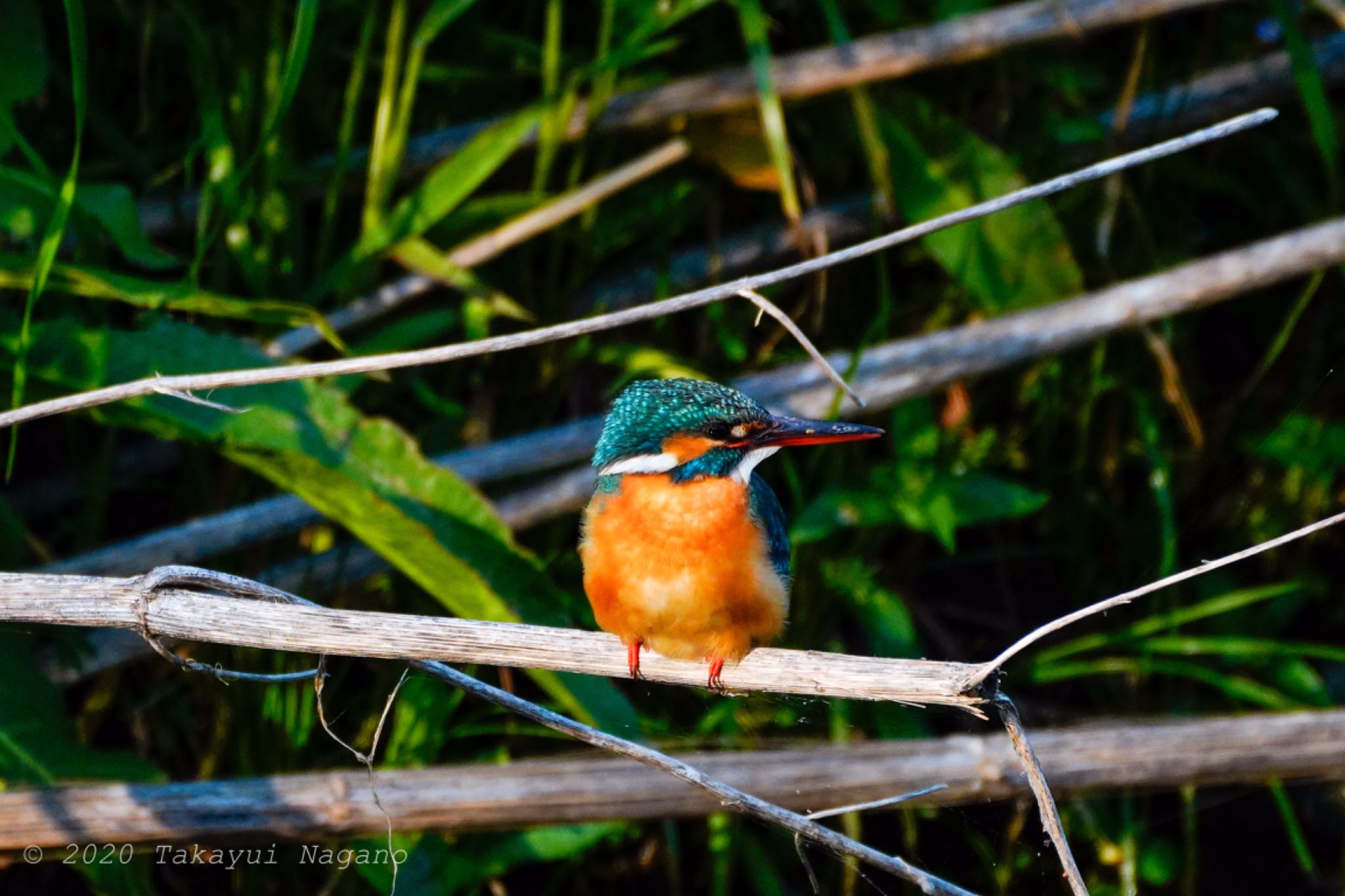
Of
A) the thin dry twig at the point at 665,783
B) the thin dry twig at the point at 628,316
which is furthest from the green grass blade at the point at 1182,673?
the thin dry twig at the point at 628,316

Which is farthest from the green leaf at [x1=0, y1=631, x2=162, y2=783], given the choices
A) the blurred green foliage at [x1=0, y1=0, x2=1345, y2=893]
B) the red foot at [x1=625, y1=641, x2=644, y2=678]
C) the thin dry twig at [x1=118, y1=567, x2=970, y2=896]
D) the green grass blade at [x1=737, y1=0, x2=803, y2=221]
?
the green grass blade at [x1=737, y1=0, x2=803, y2=221]

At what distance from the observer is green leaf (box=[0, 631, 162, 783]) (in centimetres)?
235

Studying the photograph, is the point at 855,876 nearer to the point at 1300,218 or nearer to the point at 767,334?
the point at 767,334

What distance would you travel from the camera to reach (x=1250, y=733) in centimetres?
276

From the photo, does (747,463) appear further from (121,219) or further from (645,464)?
(121,219)

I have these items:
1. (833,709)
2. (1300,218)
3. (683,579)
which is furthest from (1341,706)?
(683,579)

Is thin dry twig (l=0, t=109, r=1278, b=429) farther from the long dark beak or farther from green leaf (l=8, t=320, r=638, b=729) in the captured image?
green leaf (l=8, t=320, r=638, b=729)

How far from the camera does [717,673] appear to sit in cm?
204

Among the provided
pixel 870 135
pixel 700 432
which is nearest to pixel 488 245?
pixel 870 135

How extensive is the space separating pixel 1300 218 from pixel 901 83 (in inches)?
45.6

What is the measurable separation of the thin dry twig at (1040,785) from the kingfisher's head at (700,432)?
2.36ft

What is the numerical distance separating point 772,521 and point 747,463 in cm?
14

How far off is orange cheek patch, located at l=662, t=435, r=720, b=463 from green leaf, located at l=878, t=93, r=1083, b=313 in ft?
3.85

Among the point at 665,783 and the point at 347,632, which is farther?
the point at 665,783
